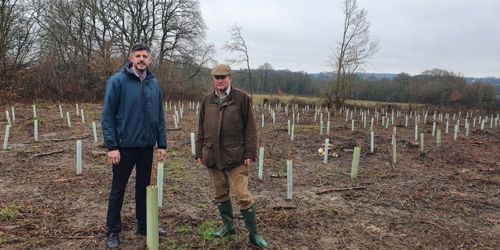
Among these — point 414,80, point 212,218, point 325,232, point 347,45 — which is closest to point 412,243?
point 325,232

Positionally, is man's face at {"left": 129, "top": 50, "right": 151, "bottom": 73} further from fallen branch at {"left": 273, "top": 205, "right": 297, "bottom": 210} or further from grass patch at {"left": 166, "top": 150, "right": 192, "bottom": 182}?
grass patch at {"left": 166, "top": 150, "right": 192, "bottom": 182}

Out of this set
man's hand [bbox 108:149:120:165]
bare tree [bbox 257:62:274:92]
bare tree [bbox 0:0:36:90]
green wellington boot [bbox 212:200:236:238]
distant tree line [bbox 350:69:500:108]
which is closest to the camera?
man's hand [bbox 108:149:120:165]

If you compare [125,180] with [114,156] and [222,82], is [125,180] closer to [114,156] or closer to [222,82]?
[114,156]

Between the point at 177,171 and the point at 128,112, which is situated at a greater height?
the point at 128,112

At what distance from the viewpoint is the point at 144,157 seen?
400 centimetres

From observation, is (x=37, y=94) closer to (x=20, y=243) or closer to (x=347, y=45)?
(x=347, y=45)

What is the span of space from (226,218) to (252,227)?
0.36 meters

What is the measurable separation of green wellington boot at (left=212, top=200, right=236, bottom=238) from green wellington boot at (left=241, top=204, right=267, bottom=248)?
0.25m

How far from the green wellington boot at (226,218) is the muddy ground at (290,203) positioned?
0.31 ft

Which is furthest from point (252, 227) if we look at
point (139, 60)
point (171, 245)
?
point (139, 60)

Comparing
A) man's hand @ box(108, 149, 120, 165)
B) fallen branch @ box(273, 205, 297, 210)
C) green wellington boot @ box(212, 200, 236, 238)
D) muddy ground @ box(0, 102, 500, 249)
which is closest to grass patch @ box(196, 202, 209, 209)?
muddy ground @ box(0, 102, 500, 249)

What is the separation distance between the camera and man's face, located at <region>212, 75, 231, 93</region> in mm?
3875

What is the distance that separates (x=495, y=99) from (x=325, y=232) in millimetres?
43797

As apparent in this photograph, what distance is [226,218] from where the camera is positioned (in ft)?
14.0
